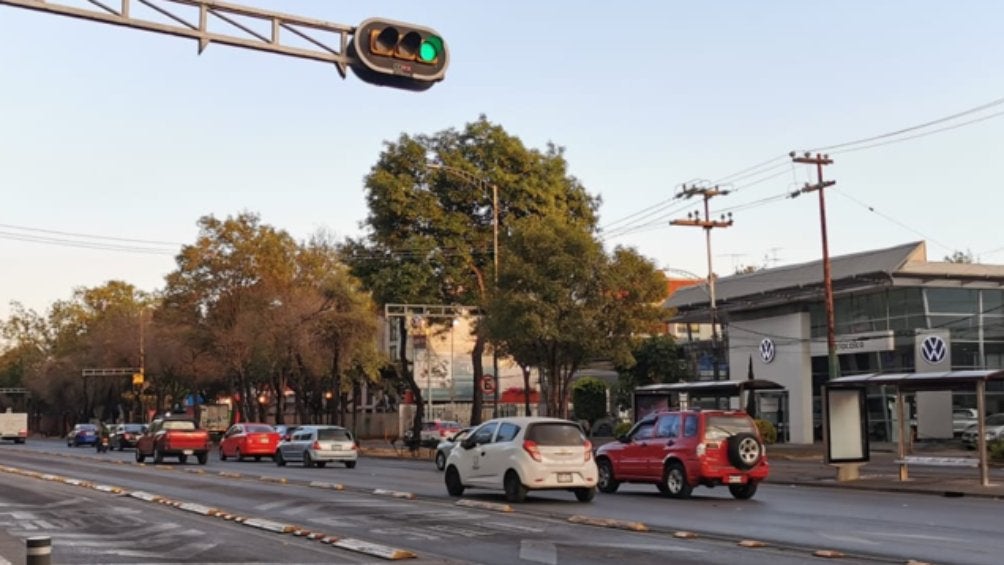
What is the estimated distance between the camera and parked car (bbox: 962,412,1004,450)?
4094 centimetres

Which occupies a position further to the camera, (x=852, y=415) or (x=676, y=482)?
(x=852, y=415)

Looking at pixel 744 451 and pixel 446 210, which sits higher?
pixel 446 210

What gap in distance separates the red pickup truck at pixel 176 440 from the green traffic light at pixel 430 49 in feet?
102

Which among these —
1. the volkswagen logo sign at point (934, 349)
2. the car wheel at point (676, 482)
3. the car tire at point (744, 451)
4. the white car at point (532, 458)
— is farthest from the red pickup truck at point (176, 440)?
the volkswagen logo sign at point (934, 349)

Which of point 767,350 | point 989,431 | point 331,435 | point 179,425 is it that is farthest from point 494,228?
point 989,431

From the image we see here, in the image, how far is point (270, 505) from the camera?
2042cm

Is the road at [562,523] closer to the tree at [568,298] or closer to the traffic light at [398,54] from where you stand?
the traffic light at [398,54]

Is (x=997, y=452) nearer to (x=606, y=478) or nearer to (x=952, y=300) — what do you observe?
(x=606, y=478)

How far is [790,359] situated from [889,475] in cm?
2160

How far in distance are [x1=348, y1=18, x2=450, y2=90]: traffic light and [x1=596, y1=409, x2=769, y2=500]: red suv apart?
468 inches

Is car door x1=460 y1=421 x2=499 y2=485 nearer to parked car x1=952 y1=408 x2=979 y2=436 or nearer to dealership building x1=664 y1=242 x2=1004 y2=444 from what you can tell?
dealership building x1=664 y1=242 x2=1004 y2=444

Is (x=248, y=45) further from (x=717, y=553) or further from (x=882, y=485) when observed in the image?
(x=882, y=485)

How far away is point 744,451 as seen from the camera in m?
22.0

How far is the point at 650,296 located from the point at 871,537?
2608cm
